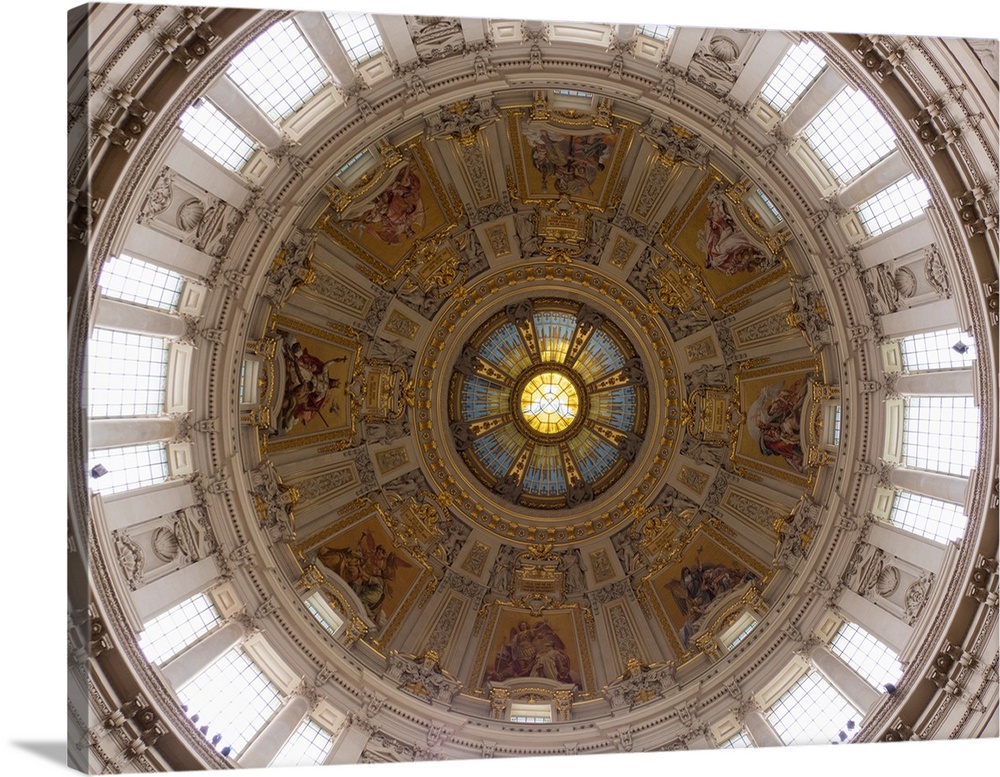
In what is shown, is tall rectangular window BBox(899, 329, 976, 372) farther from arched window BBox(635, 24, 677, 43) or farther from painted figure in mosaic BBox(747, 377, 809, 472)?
arched window BBox(635, 24, 677, 43)

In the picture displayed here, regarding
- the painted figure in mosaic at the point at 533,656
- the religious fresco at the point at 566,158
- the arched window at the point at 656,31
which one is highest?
the arched window at the point at 656,31

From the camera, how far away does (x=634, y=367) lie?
26.0m

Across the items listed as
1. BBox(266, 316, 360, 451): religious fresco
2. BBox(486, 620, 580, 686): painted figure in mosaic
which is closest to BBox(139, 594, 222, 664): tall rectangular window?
BBox(266, 316, 360, 451): religious fresco

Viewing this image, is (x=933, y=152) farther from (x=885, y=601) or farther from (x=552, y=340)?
(x=552, y=340)

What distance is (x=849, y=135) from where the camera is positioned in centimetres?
1567

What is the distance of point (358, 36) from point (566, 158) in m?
7.44

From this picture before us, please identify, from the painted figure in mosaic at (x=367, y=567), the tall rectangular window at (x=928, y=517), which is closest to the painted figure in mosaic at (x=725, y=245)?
the tall rectangular window at (x=928, y=517)

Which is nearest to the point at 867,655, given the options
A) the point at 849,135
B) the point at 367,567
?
the point at 849,135

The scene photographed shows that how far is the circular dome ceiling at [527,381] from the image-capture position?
1622 cm

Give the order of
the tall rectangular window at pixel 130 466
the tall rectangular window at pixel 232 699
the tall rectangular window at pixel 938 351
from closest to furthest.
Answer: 1. the tall rectangular window at pixel 130 466
2. the tall rectangular window at pixel 232 699
3. the tall rectangular window at pixel 938 351

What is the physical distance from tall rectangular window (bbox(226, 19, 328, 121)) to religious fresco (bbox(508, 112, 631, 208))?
5.15 m

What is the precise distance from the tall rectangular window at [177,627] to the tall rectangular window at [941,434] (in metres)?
16.0

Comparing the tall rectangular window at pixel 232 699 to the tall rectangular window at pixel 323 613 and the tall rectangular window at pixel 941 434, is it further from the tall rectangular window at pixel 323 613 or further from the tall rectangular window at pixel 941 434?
the tall rectangular window at pixel 941 434

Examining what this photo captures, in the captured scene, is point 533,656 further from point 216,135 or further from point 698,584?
point 216,135
